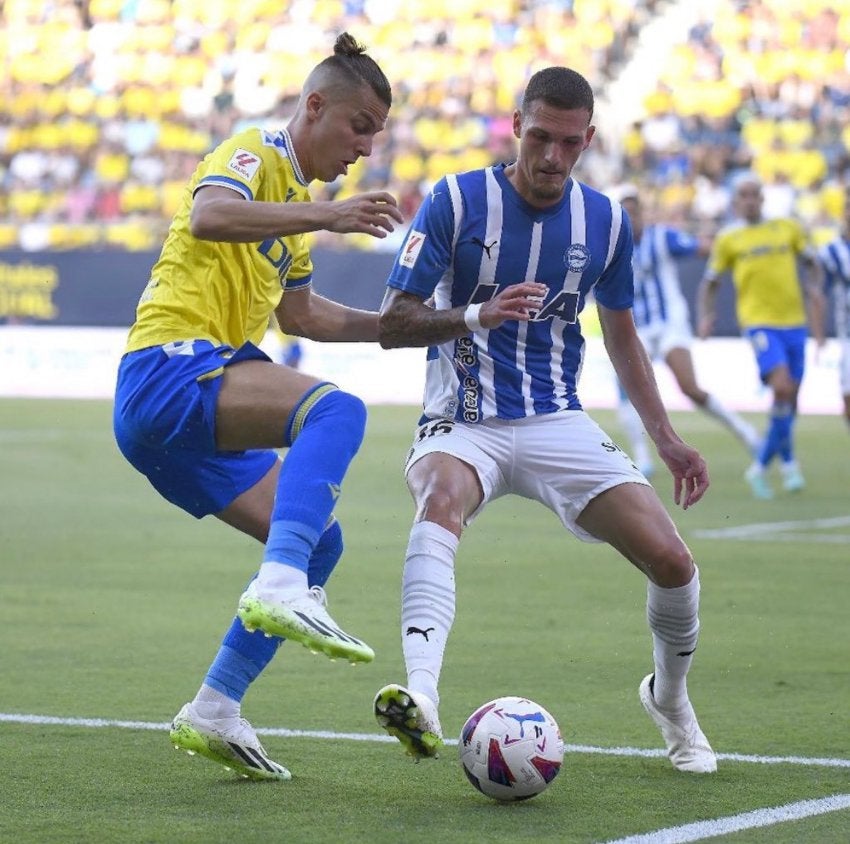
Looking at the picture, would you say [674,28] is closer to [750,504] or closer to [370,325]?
[750,504]

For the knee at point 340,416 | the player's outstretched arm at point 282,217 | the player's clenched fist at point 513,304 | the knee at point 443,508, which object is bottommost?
the knee at point 443,508

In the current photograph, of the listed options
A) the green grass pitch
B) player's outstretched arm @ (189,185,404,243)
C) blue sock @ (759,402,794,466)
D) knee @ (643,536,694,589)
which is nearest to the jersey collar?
player's outstretched arm @ (189,185,404,243)

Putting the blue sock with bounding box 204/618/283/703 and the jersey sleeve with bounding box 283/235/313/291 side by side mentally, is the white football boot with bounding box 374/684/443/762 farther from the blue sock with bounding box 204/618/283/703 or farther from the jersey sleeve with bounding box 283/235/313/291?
the jersey sleeve with bounding box 283/235/313/291

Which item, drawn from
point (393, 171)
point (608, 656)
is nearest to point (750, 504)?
point (608, 656)

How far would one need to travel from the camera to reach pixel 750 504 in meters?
13.7

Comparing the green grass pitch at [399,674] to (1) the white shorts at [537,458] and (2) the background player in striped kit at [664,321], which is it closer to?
(1) the white shorts at [537,458]

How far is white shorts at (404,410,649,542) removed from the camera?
5.39m

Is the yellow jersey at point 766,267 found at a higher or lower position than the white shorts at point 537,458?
higher

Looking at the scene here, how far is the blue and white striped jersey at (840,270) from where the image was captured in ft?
50.3

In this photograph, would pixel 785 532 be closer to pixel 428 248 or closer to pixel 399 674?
pixel 399 674

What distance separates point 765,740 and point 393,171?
824 inches

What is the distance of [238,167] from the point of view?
202 inches

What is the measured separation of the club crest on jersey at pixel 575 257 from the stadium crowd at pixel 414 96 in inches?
671

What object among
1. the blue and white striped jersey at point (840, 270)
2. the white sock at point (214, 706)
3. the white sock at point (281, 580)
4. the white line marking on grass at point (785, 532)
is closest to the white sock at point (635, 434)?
the blue and white striped jersey at point (840, 270)
